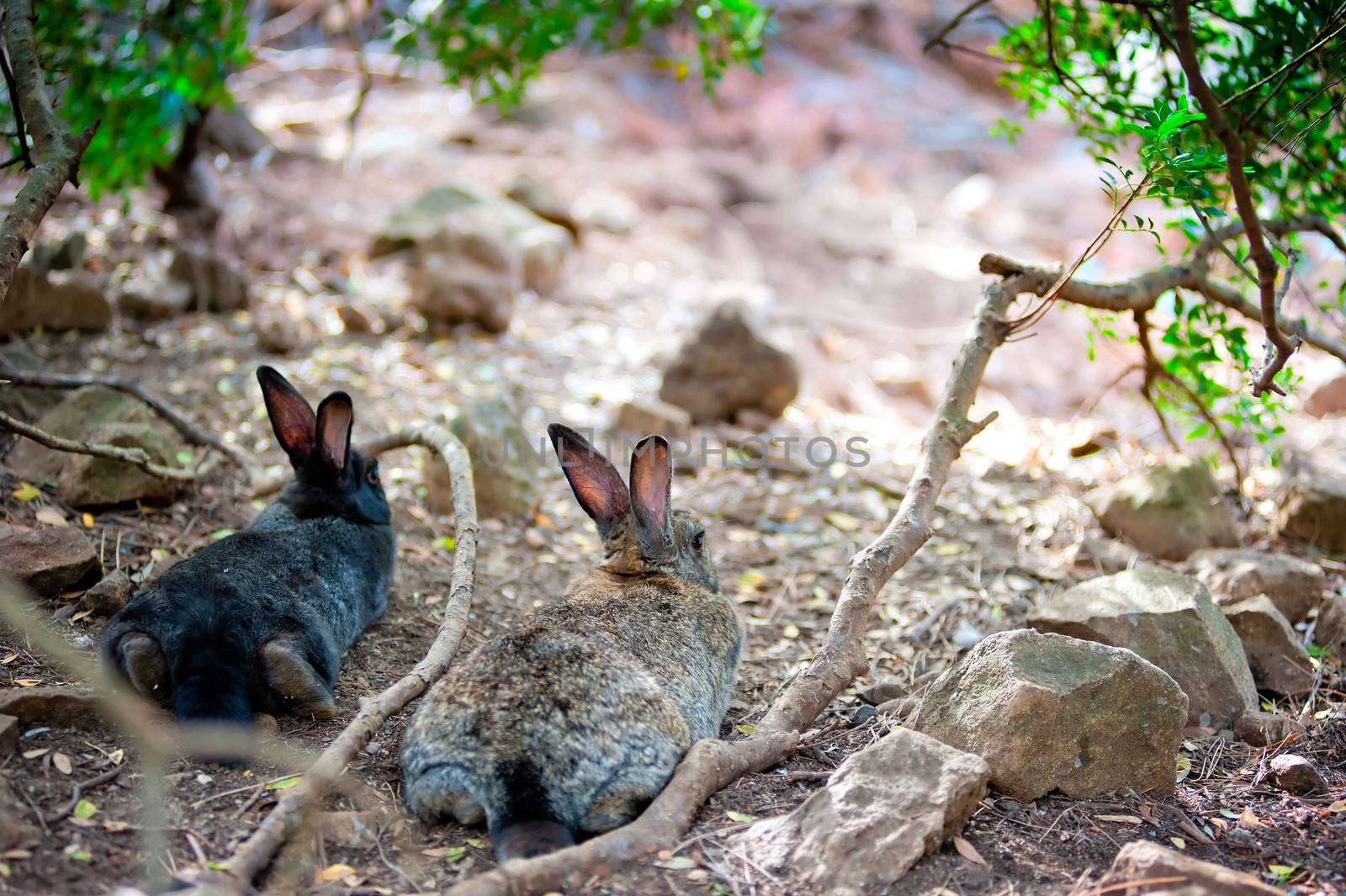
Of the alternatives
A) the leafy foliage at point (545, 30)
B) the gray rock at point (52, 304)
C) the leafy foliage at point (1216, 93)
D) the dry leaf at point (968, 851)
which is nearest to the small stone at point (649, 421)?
the leafy foliage at point (545, 30)

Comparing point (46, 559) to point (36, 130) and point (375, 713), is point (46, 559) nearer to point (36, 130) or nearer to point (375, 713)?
point (36, 130)

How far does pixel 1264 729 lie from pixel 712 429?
5.18 metres

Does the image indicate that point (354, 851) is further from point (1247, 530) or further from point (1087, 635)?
point (1247, 530)

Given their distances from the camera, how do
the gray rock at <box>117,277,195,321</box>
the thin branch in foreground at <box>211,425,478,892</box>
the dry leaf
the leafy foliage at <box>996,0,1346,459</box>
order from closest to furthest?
the thin branch in foreground at <box>211,425,478,892</box> → the dry leaf → the leafy foliage at <box>996,0,1346,459</box> → the gray rock at <box>117,277,195,321</box>

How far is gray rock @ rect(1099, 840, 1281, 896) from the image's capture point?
121 inches

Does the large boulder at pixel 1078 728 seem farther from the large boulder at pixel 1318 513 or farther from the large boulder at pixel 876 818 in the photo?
the large boulder at pixel 1318 513

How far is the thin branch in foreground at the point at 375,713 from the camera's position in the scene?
322 centimetres

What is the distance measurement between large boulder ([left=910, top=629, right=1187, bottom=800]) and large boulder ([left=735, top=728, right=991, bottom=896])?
30 cm

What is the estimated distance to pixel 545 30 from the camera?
301 inches

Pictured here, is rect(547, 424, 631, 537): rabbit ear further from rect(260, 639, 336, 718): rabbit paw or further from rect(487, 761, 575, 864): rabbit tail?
rect(487, 761, 575, 864): rabbit tail

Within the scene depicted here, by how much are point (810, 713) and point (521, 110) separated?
16236mm

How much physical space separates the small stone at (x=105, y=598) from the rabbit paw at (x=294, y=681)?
1138 millimetres

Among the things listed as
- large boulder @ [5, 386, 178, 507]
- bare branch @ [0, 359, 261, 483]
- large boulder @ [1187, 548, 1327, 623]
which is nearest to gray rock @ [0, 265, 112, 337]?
bare branch @ [0, 359, 261, 483]

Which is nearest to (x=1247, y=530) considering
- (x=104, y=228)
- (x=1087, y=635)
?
(x=1087, y=635)
